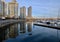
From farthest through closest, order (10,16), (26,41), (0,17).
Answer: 1. (10,16)
2. (0,17)
3. (26,41)

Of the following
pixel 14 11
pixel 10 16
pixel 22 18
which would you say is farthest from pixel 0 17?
pixel 22 18

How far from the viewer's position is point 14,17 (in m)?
153

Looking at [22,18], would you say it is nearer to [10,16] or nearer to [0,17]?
[10,16]

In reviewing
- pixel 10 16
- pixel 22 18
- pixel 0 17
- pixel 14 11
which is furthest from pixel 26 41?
pixel 22 18

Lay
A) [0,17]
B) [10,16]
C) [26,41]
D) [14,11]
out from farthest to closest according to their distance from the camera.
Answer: [14,11], [10,16], [0,17], [26,41]

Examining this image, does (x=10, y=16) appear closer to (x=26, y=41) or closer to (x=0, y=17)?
(x=0, y=17)

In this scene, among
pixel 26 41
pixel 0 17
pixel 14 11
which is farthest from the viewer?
pixel 14 11

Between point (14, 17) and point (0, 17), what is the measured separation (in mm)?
60215

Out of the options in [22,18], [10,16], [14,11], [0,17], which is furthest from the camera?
[22,18]

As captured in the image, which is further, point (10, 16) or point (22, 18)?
point (22, 18)

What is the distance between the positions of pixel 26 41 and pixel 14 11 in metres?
142

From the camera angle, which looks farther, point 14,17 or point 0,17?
point 14,17

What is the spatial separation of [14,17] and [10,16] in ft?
18.1

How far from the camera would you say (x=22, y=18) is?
183750 millimetres
